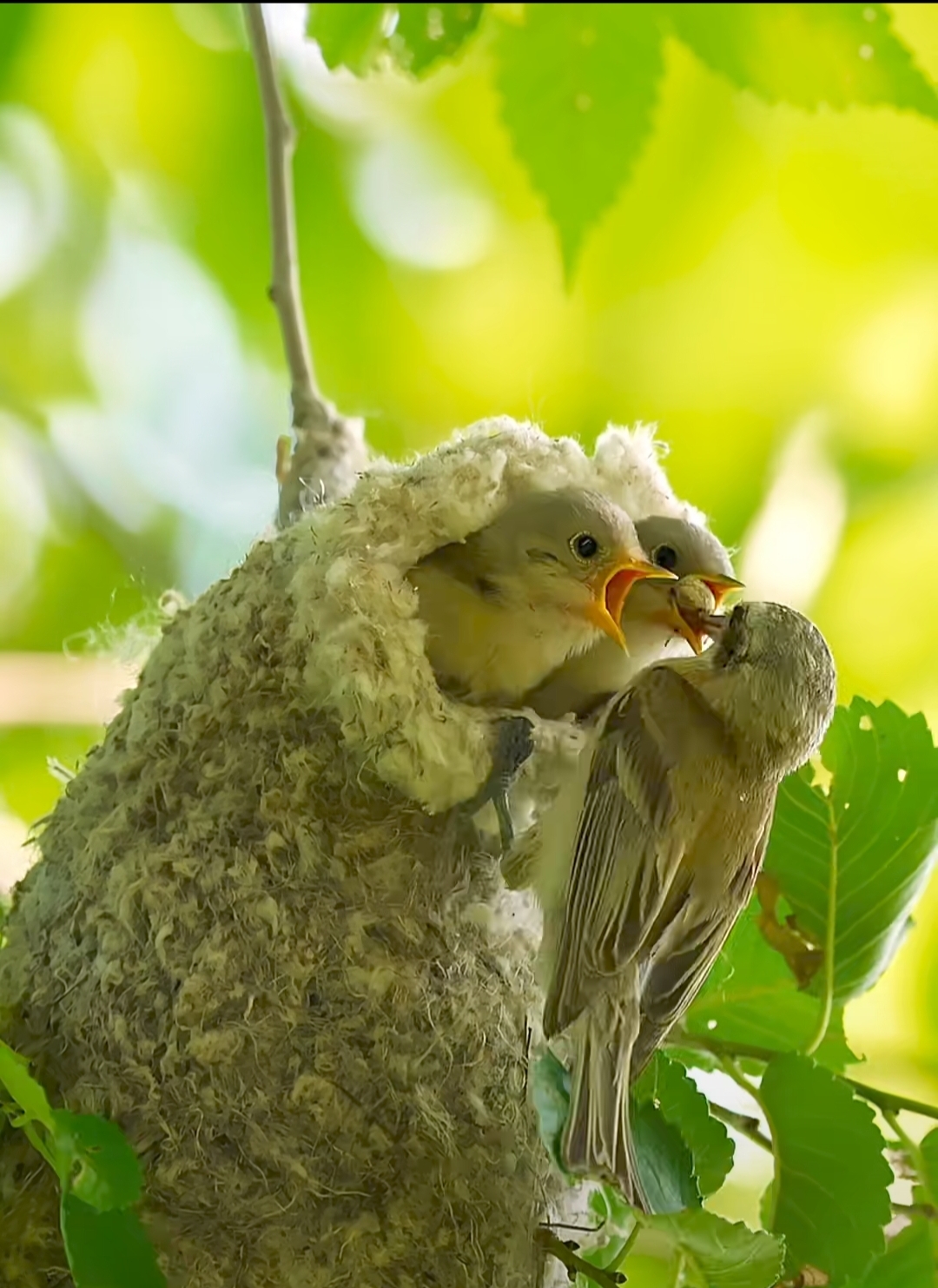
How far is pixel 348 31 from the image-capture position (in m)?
1.50

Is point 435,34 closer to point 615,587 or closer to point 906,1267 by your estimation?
point 615,587

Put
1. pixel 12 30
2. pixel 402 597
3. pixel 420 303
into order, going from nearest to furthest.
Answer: pixel 402 597, pixel 12 30, pixel 420 303

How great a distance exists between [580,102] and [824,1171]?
98 centimetres

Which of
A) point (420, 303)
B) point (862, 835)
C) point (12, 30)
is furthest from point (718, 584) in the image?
point (12, 30)

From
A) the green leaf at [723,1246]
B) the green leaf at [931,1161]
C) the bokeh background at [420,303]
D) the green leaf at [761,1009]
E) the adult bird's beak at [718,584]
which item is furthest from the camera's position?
the bokeh background at [420,303]

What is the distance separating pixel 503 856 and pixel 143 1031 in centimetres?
30

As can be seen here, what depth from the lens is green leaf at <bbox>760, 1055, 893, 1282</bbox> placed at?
1.00 metres

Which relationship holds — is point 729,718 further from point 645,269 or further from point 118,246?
point 118,246

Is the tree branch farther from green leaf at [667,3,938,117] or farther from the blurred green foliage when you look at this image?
the blurred green foliage

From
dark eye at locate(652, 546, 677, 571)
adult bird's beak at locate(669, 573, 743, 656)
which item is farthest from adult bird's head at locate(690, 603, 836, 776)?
dark eye at locate(652, 546, 677, 571)

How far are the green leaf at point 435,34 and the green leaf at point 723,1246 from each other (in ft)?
3.52

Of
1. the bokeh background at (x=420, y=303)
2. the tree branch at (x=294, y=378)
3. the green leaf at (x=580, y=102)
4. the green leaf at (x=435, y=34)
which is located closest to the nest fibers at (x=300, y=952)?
the tree branch at (x=294, y=378)

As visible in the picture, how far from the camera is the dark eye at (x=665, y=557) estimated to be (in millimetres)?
1373

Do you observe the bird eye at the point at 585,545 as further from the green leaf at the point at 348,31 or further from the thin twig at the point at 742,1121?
the green leaf at the point at 348,31
